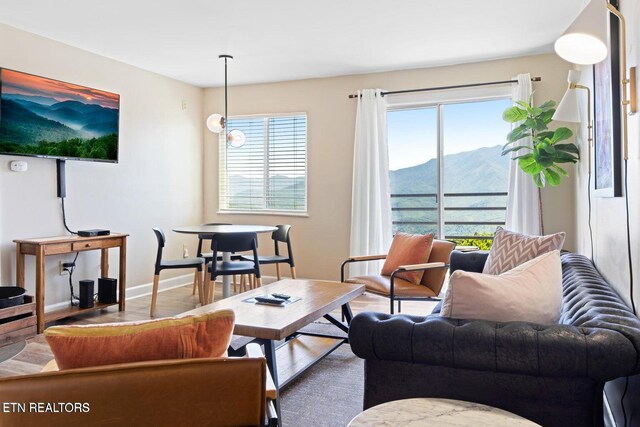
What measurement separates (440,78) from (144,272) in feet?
13.4

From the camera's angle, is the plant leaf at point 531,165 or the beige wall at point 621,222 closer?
the beige wall at point 621,222

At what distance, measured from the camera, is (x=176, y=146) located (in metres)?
5.85

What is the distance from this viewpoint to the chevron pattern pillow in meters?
2.62

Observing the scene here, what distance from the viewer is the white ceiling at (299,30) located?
3553 mm

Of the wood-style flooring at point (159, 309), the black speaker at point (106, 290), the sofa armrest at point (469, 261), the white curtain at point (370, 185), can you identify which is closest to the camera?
the sofa armrest at point (469, 261)

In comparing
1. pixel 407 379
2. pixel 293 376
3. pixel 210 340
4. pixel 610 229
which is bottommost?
pixel 293 376

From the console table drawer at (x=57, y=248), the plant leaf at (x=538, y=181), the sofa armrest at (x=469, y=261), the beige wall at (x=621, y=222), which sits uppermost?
the plant leaf at (x=538, y=181)

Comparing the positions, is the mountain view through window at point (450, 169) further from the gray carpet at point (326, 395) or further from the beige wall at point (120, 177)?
the beige wall at point (120, 177)

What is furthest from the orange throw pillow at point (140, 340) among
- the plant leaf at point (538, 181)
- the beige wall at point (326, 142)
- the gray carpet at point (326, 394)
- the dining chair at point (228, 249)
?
the beige wall at point (326, 142)

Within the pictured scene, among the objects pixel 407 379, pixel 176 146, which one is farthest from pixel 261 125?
pixel 407 379

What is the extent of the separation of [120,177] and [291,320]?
346 centimetres

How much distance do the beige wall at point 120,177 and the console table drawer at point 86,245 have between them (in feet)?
1.27

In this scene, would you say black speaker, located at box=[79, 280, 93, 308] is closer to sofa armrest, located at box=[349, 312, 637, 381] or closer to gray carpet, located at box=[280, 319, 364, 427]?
gray carpet, located at box=[280, 319, 364, 427]

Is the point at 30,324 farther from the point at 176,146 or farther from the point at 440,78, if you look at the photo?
the point at 440,78
